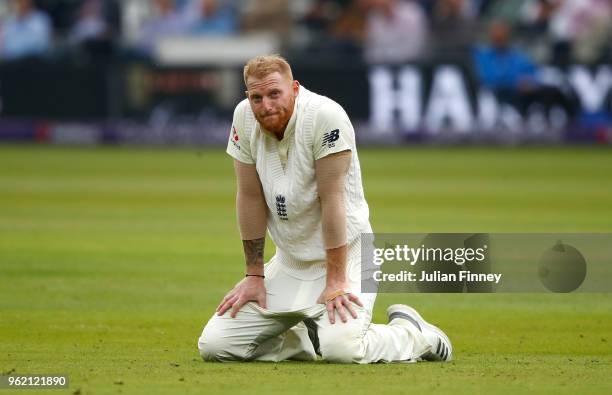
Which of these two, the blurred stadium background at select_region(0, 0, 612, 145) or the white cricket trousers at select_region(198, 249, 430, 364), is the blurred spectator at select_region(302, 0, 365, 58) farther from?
the white cricket trousers at select_region(198, 249, 430, 364)

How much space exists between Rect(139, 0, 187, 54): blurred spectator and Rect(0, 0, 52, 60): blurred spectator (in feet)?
7.07

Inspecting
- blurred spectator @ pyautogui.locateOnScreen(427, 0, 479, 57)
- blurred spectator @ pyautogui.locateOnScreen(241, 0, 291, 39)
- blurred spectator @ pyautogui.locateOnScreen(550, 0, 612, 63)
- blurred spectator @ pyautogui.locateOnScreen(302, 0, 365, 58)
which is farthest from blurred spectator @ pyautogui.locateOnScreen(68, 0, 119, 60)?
blurred spectator @ pyautogui.locateOnScreen(550, 0, 612, 63)

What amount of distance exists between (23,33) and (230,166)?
25.3 feet

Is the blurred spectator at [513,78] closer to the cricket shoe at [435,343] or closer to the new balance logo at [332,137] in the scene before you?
the cricket shoe at [435,343]

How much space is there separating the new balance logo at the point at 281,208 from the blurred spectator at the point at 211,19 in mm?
22407

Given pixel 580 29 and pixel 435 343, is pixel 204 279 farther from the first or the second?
pixel 580 29

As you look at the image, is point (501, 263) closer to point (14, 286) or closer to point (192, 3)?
point (14, 286)

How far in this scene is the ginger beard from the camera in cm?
691

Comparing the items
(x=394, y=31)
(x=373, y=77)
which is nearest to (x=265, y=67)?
(x=373, y=77)

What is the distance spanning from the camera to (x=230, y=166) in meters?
23.9

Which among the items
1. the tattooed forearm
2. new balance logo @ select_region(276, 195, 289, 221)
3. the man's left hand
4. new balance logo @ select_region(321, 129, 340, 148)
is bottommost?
the man's left hand

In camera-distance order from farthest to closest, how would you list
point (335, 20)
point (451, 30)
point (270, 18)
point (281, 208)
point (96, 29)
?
1. point (335, 20)
2. point (96, 29)
3. point (270, 18)
4. point (451, 30)
5. point (281, 208)

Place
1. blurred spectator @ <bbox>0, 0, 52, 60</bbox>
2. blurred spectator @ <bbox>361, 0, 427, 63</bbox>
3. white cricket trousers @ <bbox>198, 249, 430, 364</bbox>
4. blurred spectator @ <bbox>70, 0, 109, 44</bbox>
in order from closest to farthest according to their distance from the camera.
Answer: white cricket trousers @ <bbox>198, 249, 430, 364</bbox>
blurred spectator @ <bbox>361, 0, 427, 63</bbox>
blurred spectator @ <bbox>0, 0, 52, 60</bbox>
blurred spectator @ <bbox>70, 0, 109, 44</bbox>

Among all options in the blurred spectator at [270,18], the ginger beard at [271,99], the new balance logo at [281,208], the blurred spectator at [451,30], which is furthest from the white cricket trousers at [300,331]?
the blurred spectator at [270,18]
